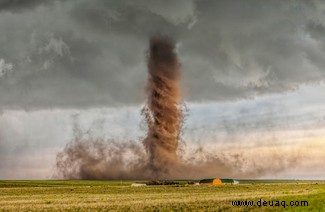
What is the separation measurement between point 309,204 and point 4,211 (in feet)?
113

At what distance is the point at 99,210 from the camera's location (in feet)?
169

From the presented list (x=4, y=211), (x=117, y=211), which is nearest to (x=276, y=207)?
(x=117, y=211)

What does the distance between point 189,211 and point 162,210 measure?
11.7ft

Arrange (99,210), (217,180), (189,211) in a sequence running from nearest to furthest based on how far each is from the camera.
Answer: (189,211) → (99,210) → (217,180)

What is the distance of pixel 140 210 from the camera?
5084cm

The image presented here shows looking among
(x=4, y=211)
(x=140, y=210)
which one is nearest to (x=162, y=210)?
(x=140, y=210)

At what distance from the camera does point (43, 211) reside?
52406 mm

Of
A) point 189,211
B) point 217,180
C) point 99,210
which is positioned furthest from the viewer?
point 217,180

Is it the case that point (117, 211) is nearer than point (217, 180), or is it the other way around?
point (117, 211)

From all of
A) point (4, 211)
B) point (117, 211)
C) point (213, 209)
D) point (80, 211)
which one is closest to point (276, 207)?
point (213, 209)

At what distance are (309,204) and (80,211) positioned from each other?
25.3m

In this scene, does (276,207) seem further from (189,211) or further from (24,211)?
(24,211)

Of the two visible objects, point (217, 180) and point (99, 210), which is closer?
point (99, 210)

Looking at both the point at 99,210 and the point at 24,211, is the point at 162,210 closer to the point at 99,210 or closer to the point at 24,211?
the point at 99,210
